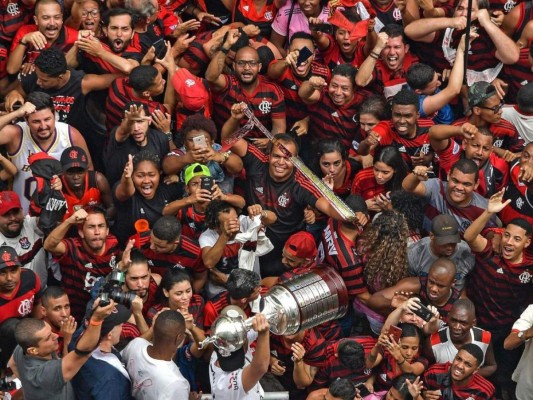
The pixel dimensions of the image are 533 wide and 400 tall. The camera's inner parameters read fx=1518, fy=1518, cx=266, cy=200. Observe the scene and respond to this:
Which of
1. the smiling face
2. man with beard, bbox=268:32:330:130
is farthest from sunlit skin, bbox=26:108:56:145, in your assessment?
the smiling face

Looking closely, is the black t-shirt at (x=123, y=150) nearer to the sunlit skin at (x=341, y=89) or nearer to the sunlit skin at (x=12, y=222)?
the sunlit skin at (x=12, y=222)

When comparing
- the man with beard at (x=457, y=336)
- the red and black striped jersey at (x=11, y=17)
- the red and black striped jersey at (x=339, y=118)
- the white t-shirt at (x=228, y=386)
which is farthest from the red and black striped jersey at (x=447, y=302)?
the red and black striped jersey at (x=11, y=17)

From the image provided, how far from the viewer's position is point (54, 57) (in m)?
10.4

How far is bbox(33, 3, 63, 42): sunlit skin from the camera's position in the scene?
422 inches

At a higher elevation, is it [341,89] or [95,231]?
[341,89]

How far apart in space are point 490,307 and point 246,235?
170cm

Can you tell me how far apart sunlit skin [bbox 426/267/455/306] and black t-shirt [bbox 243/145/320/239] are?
1.05 m

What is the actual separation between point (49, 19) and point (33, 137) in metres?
0.94

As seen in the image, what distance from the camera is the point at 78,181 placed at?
33.1 ft

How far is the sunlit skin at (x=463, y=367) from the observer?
9289 millimetres

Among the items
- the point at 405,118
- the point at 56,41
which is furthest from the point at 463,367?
the point at 56,41

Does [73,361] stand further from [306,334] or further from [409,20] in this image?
[409,20]

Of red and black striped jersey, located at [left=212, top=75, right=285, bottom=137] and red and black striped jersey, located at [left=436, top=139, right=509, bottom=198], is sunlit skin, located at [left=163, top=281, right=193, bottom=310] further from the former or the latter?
red and black striped jersey, located at [left=436, top=139, right=509, bottom=198]

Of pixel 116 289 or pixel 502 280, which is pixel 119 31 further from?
pixel 502 280
